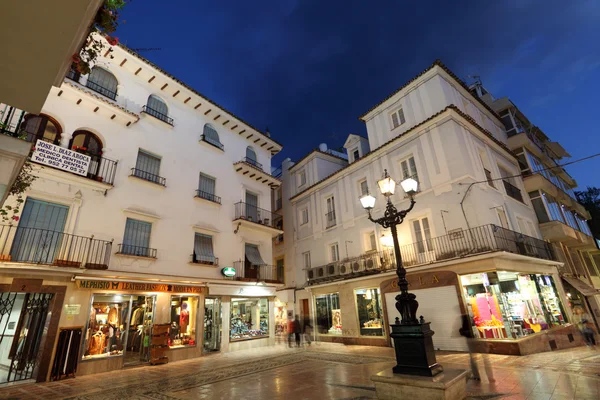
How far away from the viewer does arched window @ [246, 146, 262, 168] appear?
19.7 m

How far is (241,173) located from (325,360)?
1173 centimetres

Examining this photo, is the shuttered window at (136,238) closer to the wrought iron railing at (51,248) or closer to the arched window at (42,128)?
the wrought iron railing at (51,248)

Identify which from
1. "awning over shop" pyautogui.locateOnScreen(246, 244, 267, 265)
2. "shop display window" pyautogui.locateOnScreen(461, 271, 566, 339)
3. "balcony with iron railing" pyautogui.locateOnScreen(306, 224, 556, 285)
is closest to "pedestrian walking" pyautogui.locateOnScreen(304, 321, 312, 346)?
"balcony with iron railing" pyautogui.locateOnScreen(306, 224, 556, 285)

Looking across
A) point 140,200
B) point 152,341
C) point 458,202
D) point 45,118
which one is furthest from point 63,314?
point 458,202

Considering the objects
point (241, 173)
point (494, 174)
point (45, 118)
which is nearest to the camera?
point (45, 118)

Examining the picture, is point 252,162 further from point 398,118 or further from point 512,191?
point 512,191

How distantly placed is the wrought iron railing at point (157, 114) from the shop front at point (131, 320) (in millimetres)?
8443

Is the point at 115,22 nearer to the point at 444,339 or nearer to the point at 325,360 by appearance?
the point at 325,360

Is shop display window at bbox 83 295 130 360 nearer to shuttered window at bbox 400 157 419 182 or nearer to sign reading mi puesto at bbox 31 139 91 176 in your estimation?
sign reading mi puesto at bbox 31 139 91 176

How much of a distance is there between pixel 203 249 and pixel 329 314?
9352 millimetres

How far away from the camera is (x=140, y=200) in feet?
43.4

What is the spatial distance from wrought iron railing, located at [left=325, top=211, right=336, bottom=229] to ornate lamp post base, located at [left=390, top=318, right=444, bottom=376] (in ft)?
48.0

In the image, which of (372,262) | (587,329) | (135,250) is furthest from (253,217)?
(587,329)

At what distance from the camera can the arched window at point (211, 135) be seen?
17.5m
